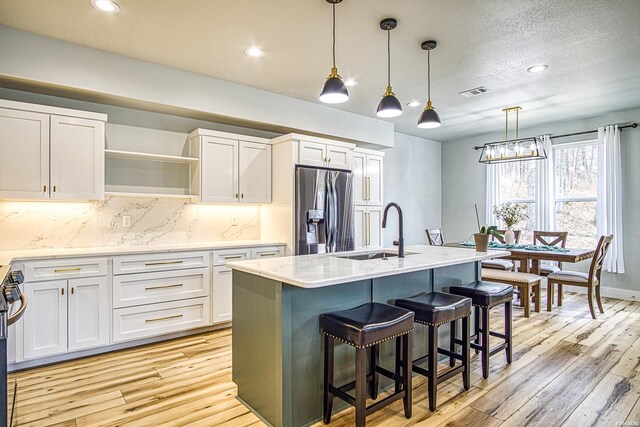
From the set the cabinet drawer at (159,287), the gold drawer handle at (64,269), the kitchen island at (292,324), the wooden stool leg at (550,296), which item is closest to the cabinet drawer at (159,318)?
the cabinet drawer at (159,287)

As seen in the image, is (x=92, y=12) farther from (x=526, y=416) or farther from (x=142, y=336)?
(x=526, y=416)

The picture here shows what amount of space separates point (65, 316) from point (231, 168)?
2.06 metres

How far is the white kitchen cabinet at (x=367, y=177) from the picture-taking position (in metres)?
5.21

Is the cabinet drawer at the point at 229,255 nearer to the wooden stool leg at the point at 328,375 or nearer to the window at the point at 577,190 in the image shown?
the wooden stool leg at the point at 328,375

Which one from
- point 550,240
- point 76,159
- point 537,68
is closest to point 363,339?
point 76,159

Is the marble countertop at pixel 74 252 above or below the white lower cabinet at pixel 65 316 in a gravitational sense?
above

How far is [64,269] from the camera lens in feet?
9.82

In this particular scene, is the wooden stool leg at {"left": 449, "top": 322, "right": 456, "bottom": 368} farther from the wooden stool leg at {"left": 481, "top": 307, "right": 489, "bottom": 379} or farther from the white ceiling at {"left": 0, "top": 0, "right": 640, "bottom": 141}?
the white ceiling at {"left": 0, "top": 0, "right": 640, "bottom": 141}

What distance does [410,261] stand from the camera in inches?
98.0

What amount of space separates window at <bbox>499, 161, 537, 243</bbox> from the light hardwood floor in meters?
2.89

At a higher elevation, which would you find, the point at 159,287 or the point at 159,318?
the point at 159,287

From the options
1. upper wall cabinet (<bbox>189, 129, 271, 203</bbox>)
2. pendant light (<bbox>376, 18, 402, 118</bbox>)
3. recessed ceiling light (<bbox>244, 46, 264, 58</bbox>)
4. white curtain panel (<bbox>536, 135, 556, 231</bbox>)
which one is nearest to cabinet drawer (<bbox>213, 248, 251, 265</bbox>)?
upper wall cabinet (<bbox>189, 129, 271, 203</bbox>)

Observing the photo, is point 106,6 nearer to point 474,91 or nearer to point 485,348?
point 485,348

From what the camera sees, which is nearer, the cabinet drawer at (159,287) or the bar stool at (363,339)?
the bar stool at (363,339)
